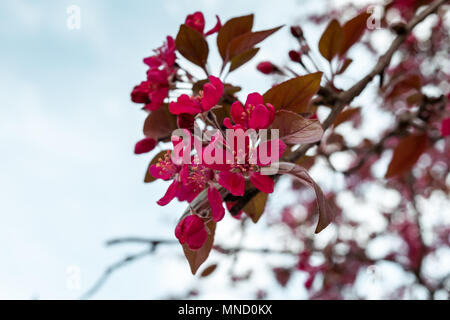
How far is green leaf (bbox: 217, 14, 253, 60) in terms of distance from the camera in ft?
2.83

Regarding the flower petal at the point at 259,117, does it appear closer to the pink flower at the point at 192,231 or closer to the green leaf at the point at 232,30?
the pink flower at the point at 192,231

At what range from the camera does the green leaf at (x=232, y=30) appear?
863 mm

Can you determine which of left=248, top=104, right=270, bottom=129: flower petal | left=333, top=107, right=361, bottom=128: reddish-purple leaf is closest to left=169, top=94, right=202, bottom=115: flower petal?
left=248, top=104, right=270, bottom=129: flower petal

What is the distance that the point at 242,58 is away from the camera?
2.86 ft

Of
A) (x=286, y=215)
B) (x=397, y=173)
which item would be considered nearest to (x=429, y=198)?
(x=286, y=215)

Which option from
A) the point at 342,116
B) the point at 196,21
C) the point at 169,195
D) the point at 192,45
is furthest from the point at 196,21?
the point at 342,116

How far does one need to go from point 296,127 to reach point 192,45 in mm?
339

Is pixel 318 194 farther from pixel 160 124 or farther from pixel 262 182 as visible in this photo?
pixel 160 124

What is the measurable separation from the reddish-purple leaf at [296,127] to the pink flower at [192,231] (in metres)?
0.21

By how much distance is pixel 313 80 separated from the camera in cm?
72

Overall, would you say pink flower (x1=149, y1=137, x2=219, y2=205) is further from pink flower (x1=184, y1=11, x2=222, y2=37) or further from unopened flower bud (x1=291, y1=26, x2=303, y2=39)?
unopened flower bud (x1=291, y1=26, x2=303, y2=39)
